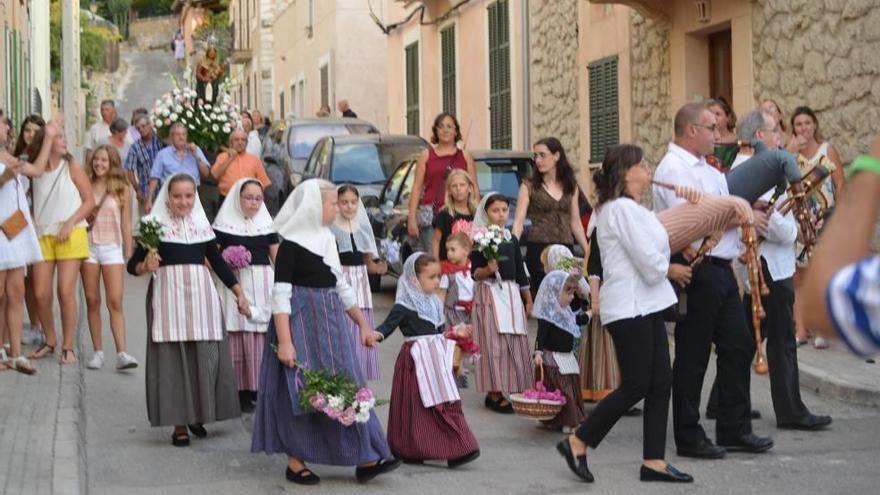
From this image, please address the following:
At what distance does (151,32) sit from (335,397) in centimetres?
9184

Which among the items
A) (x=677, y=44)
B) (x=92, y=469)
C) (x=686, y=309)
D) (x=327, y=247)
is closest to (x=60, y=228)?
(x=92, y=469)

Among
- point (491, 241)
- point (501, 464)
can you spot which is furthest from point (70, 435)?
point (491, 241)

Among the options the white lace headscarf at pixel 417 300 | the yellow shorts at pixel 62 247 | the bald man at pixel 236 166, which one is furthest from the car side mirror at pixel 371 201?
the white lace headscarf at pixel 417 300

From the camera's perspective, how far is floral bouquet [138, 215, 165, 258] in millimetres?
9430

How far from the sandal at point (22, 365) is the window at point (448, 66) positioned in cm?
1790

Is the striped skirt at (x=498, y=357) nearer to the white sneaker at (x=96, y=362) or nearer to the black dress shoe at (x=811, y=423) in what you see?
the black dress shoe at (x=811, y=423)

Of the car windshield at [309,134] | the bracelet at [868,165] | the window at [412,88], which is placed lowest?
the bracelet at [868,165]

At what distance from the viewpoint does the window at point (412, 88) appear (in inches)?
1239

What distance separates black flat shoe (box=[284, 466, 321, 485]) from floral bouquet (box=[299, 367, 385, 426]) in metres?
0.37

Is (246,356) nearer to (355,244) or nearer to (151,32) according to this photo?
(355,244)

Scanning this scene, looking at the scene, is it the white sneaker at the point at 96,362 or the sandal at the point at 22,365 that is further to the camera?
the white sneaker at the point at 96,362

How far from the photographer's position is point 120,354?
12.1 metres

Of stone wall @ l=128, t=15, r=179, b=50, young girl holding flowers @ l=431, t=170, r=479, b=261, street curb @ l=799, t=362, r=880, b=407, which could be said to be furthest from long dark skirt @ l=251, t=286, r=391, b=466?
stone wall @ l=128, t=15, r=179, b=50

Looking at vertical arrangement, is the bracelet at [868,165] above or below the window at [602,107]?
below
